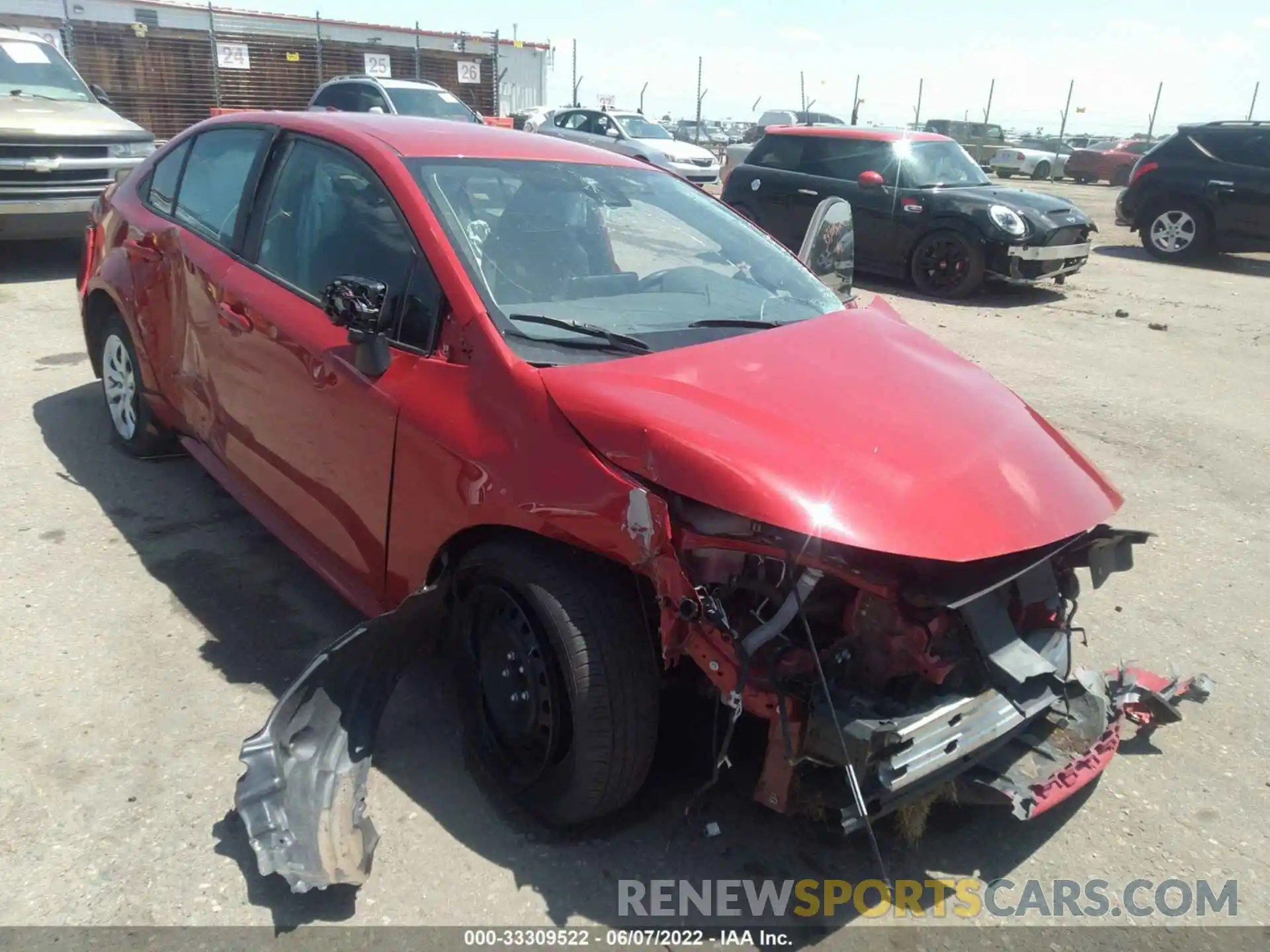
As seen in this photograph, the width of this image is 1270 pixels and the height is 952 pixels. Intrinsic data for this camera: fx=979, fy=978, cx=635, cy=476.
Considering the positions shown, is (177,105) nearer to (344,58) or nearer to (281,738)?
(344,58)

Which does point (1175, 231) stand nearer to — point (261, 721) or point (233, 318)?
A: point (233, 318)

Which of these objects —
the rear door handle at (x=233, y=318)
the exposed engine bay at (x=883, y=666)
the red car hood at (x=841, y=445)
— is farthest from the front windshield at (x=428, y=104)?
the exposed engine bay at (x=883, y=666)

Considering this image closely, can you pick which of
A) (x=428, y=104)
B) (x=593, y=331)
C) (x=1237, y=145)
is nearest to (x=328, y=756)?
(x=593, y=331)

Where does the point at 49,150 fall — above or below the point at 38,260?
above

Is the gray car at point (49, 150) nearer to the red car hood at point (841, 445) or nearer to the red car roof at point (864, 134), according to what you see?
the red car roof at point (864, 134)

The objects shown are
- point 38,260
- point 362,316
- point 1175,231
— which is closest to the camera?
point 362,316

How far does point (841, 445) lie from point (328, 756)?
5.20 feet

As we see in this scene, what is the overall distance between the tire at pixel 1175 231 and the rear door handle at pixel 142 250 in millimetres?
12904

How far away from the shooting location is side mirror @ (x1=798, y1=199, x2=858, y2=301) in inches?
159

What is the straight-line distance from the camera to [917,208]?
10391mm

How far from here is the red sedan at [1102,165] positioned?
28.5 meters

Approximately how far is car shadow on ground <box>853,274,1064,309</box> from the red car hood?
23.5 feet

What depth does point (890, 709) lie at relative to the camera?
7.51ft

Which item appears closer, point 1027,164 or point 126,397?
point 126,397
